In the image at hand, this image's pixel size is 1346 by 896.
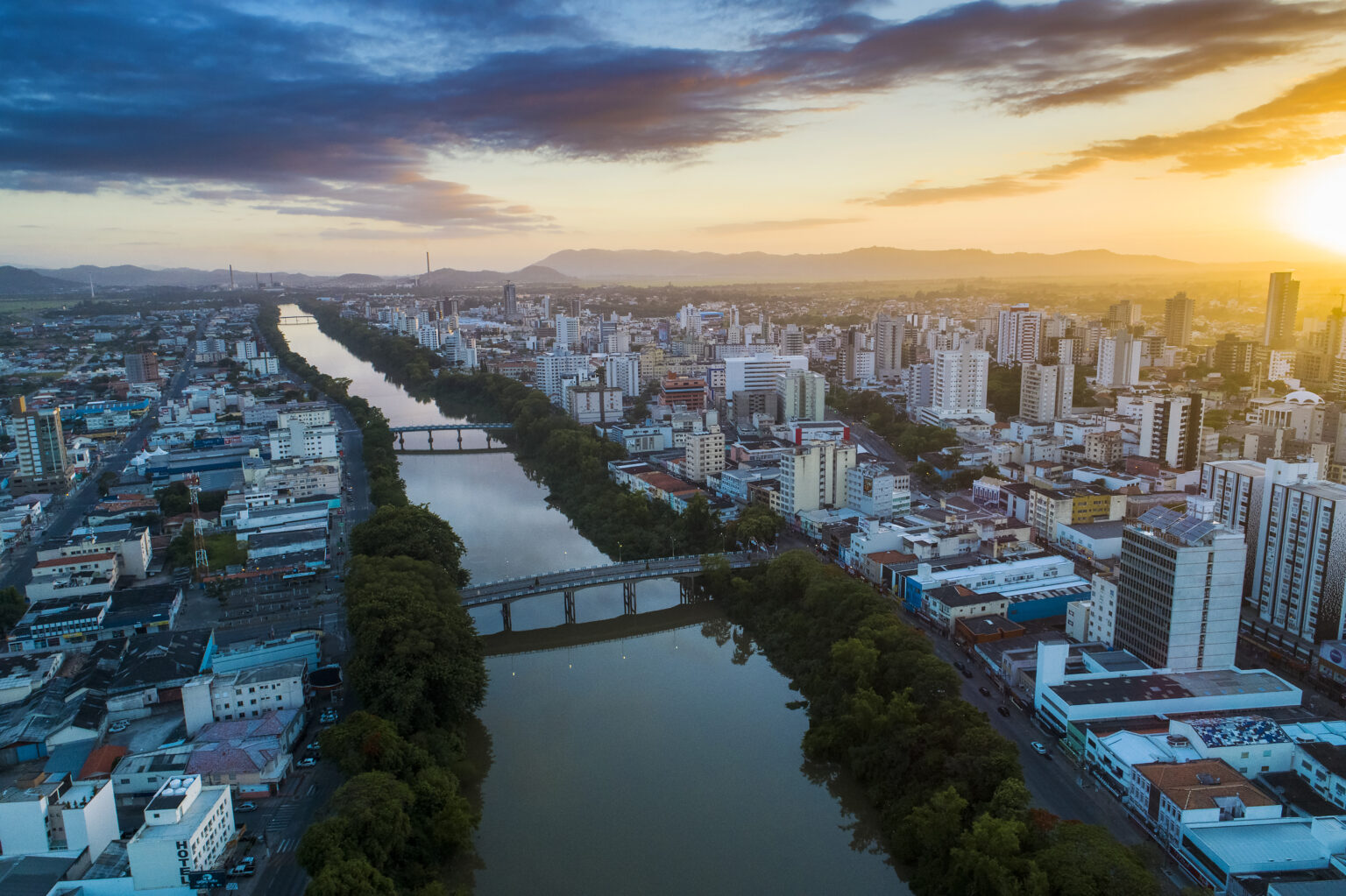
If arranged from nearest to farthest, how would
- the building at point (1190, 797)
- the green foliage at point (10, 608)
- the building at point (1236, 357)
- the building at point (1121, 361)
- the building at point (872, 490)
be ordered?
the building at point (1190, 797), the green foliage at point (10, 608), the building at point (872, 490), the building at point (1121, 361), the building at point (1236, 357)

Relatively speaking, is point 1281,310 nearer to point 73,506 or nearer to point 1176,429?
point 1176,429

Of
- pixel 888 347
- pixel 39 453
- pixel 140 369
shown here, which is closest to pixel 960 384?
pixel 888 347

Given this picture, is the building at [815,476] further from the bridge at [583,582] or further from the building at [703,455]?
the building at [703,455]

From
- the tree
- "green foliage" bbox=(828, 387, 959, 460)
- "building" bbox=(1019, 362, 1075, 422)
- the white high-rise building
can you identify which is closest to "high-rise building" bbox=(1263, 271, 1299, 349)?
"building" bbox=(1019, 362, 1075, 422)

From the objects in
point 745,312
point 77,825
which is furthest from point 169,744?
point 745,312

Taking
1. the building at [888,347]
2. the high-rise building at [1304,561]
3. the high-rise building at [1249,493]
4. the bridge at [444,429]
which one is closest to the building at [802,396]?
the bridge at [444,429]

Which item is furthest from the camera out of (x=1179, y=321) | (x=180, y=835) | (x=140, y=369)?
(x=1179, y=321)
